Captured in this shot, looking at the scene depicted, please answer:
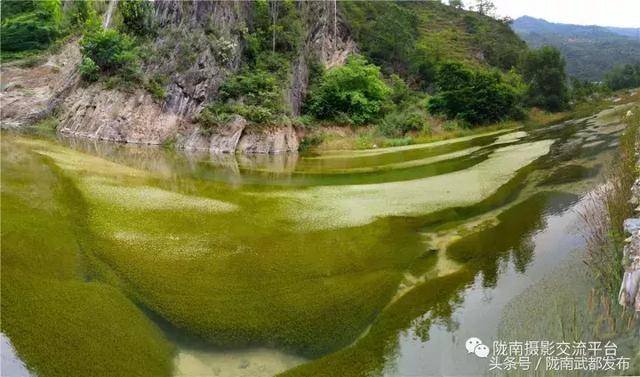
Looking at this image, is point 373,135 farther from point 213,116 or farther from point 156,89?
point 156,89

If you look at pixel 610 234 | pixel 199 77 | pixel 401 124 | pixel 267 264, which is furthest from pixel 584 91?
pixel 267 264

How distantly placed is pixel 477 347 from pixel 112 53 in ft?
115

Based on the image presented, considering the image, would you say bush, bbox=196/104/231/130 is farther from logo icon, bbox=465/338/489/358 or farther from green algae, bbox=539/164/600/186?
logo icon, bbox=465/338/489/358

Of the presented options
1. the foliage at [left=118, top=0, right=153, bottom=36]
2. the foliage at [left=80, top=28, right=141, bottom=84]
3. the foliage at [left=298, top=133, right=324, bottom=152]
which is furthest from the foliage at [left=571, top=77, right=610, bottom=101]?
the foliage at [left=80, top=28, right=141, bottom=84]

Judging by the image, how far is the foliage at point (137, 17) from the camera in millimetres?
36781

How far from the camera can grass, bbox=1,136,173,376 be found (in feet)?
22.3

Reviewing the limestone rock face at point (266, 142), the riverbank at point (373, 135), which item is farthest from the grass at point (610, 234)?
the riverbank at point (373, 135)

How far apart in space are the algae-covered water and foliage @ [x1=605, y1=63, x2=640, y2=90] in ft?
283

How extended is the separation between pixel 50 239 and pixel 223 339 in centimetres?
631

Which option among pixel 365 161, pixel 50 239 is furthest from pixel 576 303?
pixel 365 161

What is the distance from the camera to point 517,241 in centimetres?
1260

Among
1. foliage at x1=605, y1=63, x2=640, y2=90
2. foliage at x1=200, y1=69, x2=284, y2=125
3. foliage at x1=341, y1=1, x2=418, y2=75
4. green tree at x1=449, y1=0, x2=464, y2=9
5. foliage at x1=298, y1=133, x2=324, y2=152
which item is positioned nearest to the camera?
foliage at x1=200, y1=69, x2=284, y2=125

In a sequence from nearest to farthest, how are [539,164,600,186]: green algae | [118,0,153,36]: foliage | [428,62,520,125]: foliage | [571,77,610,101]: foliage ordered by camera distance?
[539,164,600,186]: green algae, [118,0,153,36]: foliage, [428,62,520,125]: foliage, [571,77,610,101]: foliage

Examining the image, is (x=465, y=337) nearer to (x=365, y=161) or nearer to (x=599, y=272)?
(x=599, y=272)
